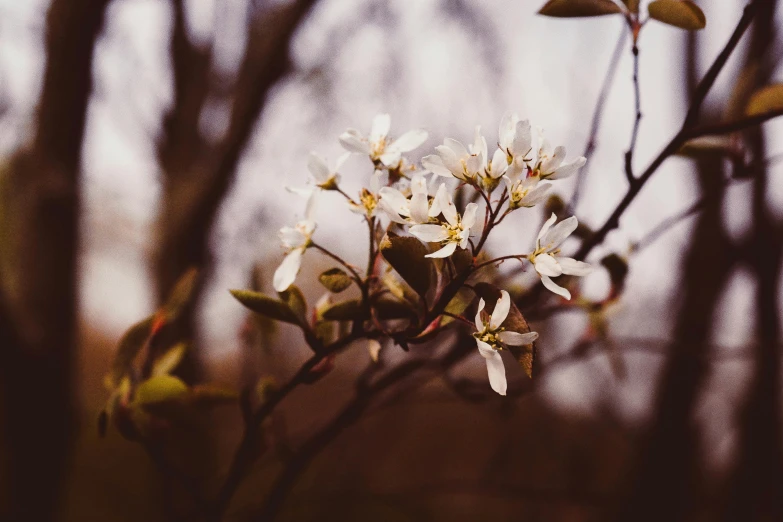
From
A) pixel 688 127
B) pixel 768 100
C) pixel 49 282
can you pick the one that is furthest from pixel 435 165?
pixel 49 282

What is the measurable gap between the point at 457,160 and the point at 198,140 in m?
1.42

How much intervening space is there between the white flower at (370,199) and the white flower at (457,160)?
2 cm

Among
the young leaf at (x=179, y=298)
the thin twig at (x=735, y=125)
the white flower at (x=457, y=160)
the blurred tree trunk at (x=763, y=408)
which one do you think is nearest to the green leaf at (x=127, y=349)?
the young leaf at (x=179, y=298)

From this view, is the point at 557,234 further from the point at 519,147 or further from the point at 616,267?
the point at 616,267

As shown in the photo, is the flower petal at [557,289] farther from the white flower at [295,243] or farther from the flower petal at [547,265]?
the white flower at [295,243]

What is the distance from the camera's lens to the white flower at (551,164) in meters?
0.26

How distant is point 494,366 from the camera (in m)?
0.24

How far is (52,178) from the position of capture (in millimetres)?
808

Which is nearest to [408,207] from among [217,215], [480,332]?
[480,332]

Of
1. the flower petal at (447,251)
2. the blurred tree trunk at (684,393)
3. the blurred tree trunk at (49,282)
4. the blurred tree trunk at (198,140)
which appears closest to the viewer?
the flower petal at (447,251)

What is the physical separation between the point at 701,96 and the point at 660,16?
0.07 meters

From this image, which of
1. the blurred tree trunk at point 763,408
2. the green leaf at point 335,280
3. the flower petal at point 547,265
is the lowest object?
the blurred tree trunk at point 763,408

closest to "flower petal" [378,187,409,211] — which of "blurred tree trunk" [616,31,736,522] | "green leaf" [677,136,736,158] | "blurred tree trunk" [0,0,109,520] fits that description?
"green leaf" [677,136,736,158]

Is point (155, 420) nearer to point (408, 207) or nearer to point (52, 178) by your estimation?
point (408, 207)
